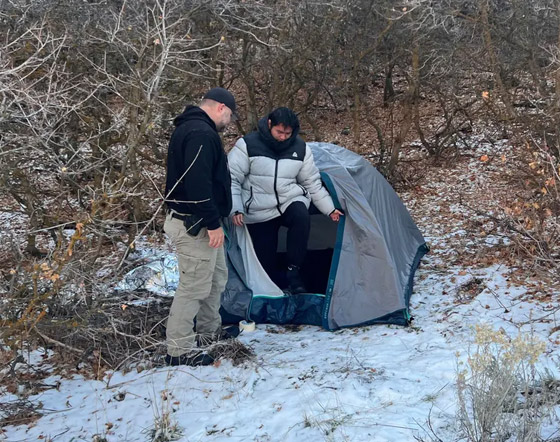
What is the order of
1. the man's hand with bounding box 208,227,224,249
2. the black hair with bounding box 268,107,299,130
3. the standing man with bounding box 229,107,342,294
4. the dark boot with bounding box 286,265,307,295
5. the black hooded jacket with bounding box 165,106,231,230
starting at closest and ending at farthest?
the black hooded jacket with bounding box 165,106,231,230 < the man's hand with bounding box 208,227,224,249 < the black hair with bounding box 268,107,299,130 < the standing man with bounding box 229,107,342,294 < the dark boot with bounding box 286,265,307,295

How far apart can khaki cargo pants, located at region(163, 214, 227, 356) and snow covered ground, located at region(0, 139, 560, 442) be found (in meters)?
0.19

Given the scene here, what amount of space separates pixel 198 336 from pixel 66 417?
961 millimetres

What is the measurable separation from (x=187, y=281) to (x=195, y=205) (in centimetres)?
52

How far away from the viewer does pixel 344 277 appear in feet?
15.0

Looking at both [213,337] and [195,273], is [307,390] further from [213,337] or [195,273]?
[195,273]

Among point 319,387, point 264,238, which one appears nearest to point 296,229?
point 264,238

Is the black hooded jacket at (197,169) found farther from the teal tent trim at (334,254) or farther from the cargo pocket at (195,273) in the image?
the teal tent trim at (334,254)

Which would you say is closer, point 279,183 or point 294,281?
point 279,183

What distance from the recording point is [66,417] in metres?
3.60

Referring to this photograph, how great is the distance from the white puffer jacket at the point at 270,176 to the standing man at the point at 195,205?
2.47 feet

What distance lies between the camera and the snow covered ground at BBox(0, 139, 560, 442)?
10.4 ft

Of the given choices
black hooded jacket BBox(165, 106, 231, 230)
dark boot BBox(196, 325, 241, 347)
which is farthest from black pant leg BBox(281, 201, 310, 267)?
black hooded jacket BBox(165, 106, 231, 230)

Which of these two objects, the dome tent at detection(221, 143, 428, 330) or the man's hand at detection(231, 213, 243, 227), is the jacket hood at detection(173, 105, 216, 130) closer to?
the man's hand at detection(231, 213, 243, 227)

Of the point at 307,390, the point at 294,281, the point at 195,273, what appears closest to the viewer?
the point at 307,390
